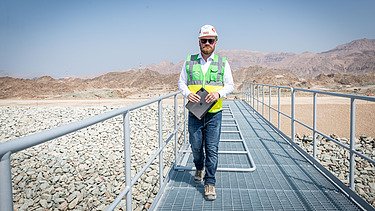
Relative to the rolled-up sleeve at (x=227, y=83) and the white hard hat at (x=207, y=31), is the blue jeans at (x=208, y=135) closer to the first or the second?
Result: the rolled-up sleeve at (x=227, y=83)

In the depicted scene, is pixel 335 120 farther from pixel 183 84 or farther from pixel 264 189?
pixel 183 84

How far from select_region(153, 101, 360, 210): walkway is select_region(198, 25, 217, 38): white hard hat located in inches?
69.3

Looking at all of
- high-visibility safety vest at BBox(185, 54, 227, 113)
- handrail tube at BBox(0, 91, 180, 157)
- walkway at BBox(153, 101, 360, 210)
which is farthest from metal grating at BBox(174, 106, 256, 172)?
handrail tube at BBox(0, 91, 180, 157)

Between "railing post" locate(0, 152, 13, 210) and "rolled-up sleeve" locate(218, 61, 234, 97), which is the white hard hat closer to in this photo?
"rolled-up sleeve" locate(218, 61, 234, 97)

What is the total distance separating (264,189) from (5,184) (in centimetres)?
329

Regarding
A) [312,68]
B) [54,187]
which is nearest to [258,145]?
[54,187]

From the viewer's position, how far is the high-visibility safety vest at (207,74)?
3.28 metres

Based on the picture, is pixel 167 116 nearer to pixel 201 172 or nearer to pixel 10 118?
pixel 10 118

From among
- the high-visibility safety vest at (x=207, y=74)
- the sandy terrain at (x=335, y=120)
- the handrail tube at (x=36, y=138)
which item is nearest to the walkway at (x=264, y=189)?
the high-visibility safety vest at (x=207, y=74)

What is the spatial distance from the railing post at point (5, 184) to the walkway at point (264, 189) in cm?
236

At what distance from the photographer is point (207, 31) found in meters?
3.15

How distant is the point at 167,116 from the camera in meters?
14.9

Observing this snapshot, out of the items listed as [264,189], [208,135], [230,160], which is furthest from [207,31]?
[230,160]

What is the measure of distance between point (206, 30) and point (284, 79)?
4756 centimetres
